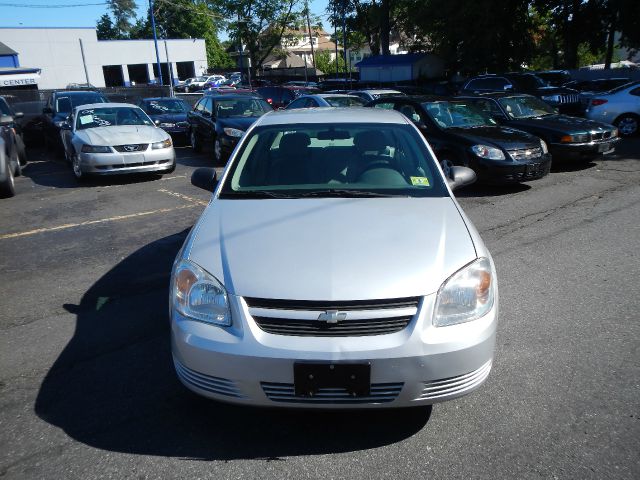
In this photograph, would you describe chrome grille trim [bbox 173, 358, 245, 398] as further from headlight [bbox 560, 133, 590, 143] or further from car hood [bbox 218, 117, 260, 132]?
headlight [bbox 560, 133, 590, 143]

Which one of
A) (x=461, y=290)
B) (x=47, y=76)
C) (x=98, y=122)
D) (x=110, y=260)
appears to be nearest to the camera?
(x=461, y=290)

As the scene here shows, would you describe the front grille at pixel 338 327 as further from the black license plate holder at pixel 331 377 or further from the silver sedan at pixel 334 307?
the black license plate holder at pixel 331 377

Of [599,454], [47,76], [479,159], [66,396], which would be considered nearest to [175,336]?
[66,396]

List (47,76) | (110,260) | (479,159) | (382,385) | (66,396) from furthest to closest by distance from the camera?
(47,76)
(479,159)
(110,260)
(66,396)
(382,385)

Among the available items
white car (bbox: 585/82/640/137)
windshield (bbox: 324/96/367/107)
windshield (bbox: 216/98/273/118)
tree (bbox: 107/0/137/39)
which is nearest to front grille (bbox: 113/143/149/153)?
windshield (bbox: 216/98/273/118)

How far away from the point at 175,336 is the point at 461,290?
1457mm

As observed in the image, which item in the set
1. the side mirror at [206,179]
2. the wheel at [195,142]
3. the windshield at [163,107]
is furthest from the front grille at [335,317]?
the windshield at [163,107]

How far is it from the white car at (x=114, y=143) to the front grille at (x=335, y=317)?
7.77 metres

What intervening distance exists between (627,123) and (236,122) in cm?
1080

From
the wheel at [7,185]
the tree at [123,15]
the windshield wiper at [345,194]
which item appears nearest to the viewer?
the windshield wiper at [345,194]

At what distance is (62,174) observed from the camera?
1073 centimetres

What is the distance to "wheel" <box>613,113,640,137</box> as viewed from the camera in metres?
13.8

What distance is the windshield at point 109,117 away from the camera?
400 inches

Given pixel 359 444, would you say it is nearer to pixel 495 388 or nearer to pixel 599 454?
pixel 495 388
